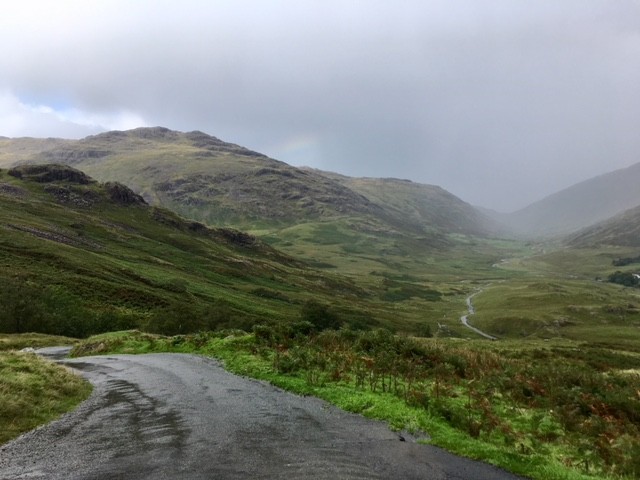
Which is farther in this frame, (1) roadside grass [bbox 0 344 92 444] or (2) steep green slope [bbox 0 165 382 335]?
(2) steep green slope [bbox 0 165 382 335]

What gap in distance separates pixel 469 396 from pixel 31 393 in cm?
2357

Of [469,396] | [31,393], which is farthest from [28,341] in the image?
[469,396]

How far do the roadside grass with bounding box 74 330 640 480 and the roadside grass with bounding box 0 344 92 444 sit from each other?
36.0 ft

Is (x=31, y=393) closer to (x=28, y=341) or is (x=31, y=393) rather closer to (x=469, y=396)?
(x=469, y=396)

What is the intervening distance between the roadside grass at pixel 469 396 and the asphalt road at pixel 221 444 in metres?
1.32

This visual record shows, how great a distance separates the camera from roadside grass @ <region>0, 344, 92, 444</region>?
19.5 metres

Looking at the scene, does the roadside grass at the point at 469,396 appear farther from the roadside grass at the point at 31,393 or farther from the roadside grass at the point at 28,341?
the roadside grass at the point at 28,341

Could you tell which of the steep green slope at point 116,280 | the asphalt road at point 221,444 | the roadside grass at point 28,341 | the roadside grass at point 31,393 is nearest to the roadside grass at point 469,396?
the asphalt road at point 221,444

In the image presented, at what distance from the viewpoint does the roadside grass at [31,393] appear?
1953 cm

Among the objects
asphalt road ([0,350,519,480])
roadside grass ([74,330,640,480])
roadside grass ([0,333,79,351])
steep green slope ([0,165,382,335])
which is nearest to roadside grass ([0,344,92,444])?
asphalt road ([0,350,519,480])

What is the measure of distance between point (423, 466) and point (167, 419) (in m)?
12.7

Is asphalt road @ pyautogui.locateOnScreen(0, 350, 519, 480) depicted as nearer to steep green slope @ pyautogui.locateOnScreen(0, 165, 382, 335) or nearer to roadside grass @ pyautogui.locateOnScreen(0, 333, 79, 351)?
roadside grass @ pyautogui.locateOnScreen(0, 333, 79, 351)

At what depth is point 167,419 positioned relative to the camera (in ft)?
68.6

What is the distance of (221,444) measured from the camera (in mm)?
17188
